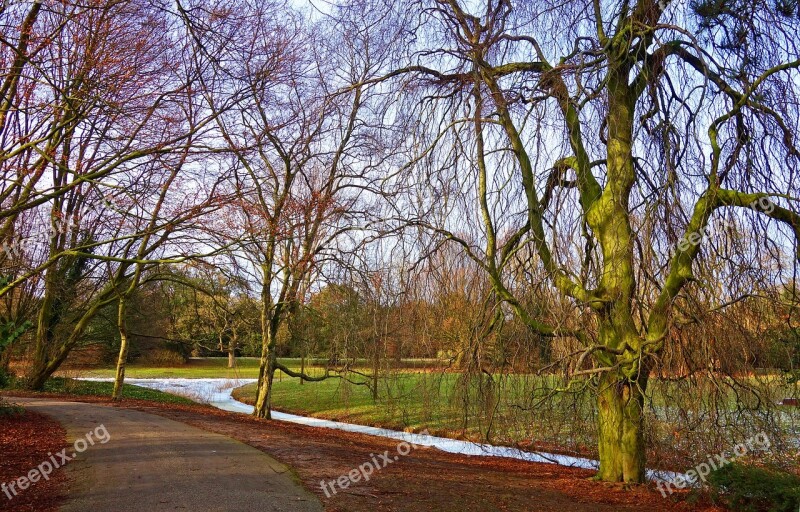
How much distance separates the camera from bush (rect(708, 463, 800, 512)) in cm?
571

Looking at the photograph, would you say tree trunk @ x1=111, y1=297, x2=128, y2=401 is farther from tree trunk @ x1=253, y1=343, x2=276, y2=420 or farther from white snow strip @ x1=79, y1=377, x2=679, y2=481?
tree trunk @ x1=253, y1=343, x2=276, y2=420

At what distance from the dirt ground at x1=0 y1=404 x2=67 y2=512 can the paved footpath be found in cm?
14

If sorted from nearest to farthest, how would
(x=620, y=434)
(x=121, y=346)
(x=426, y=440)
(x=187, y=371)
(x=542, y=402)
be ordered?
(x=542, y=402) → (x=620, y=434) → (x=426, y=440) → (x=121, y=346) → (x=187, y=371)

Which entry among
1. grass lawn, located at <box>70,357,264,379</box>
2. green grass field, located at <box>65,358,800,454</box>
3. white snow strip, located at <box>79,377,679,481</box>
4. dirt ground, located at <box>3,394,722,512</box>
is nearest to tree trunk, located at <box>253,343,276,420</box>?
white snow strip, located at <box>79,377,679,481</box>

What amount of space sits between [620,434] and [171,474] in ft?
16.8

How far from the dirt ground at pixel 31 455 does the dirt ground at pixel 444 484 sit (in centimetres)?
236

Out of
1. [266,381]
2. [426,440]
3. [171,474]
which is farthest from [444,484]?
[266,381]

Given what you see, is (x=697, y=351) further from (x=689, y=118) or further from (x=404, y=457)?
(x=404, y=457)

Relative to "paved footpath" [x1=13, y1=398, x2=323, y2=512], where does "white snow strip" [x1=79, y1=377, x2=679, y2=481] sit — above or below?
below

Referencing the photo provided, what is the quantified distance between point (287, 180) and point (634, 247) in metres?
9.71

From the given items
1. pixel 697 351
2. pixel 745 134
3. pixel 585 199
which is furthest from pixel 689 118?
pixel 697 351

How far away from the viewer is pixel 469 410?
7.07 metres

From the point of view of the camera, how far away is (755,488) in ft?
19.6

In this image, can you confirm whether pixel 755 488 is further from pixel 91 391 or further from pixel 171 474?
pixel 91 391
